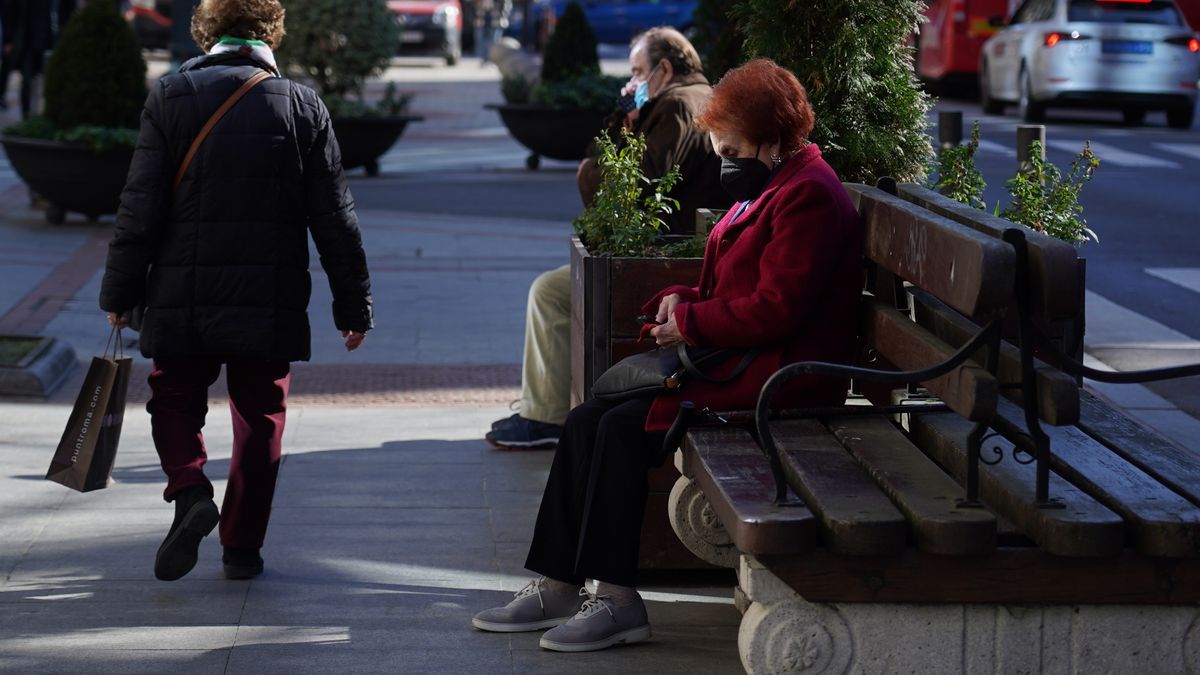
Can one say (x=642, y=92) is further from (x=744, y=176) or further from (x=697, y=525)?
(x=697, y=525)

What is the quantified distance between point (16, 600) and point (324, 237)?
4.25ft

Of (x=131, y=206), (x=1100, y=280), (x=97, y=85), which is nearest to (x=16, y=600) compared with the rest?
(x=131, y=206)

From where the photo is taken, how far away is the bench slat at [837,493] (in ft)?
11.7

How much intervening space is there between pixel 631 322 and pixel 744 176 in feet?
2.69

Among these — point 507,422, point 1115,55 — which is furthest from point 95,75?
point 1115,55

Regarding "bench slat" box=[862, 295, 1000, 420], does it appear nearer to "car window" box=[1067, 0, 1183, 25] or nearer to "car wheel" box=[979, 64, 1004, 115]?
"car window" box=[1067, 0, 1183, 25]

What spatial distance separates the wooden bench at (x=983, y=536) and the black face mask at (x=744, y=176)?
658mm

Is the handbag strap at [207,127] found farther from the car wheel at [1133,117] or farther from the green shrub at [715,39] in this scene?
the car wheel at [1133,117]

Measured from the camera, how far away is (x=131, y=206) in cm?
493

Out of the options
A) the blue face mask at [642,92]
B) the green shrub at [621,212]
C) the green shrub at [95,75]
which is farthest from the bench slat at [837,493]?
the green shrub at [95,75]

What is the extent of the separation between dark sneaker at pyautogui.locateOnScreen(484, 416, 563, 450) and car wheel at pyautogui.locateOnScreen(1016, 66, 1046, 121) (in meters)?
16.8

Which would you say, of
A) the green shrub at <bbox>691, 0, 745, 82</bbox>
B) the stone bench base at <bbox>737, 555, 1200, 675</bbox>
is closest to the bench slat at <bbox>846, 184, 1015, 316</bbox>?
the stone bench base at <bbox>737, 555, 1200, 675</bbox>

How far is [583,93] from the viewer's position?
17328 mm

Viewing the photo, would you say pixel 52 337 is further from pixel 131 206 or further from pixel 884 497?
pixel 884 497
